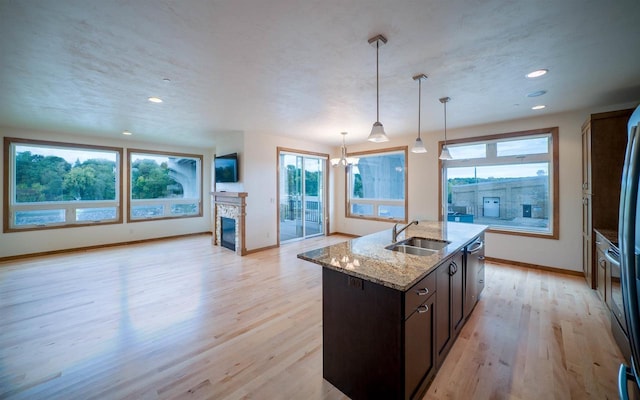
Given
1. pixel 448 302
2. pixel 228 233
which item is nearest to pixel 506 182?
pixel 448 302

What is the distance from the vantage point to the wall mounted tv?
551 cm

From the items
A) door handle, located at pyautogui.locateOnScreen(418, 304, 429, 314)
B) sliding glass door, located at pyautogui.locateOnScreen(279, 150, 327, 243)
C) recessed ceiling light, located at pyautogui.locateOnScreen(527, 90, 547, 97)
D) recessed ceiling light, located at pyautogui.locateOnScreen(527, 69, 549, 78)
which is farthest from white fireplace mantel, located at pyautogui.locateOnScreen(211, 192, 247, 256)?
recessed ceiling light, located at pyautogui.locateOnScreen(527, 90, 547, 97)

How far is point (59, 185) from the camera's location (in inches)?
221

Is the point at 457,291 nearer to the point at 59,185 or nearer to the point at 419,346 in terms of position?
the point at 419,346

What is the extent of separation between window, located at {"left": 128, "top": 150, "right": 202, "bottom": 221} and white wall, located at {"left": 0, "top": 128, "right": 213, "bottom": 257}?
0.15m

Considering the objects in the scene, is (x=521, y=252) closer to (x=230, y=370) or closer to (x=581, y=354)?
(x=581, y=354)

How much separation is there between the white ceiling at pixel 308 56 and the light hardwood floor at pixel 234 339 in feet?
8.58

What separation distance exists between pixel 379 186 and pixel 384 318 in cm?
546

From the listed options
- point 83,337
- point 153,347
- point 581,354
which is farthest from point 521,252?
point 83,337

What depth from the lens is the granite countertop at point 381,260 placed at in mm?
1494

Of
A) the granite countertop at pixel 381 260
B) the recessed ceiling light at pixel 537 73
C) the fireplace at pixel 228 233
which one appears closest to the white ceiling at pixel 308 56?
the recessed ceiling light at pixel 537 73

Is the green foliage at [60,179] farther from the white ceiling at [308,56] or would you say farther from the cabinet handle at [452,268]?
the cabinet handle at [452,268]

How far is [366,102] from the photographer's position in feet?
11.9

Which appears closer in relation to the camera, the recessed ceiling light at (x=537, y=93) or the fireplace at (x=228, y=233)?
the recessed ceiling light at (x=537, y=93)
